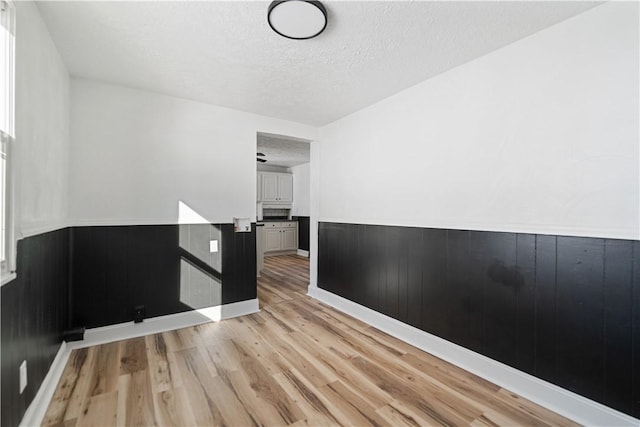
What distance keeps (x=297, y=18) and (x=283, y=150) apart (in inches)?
153

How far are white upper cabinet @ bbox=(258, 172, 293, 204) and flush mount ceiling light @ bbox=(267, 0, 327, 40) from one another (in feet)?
17.4

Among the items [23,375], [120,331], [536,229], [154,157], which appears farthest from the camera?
[154,157]

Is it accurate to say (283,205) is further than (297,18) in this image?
Yes

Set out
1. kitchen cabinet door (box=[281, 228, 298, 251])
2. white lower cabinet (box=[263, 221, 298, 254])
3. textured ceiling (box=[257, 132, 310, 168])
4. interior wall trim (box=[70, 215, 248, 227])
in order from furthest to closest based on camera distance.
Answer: kitchen cabinet door (box=[281, 228, 298, 251]) < white lower cabinet (box=[263, 221, 298, 254]) < textured ceiling (box=[257, 132, 310, 168]) < interior wall trim (box=[70, 215, 248, 227])

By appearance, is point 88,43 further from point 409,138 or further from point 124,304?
point 409,138

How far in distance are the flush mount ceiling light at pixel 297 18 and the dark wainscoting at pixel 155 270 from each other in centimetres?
211

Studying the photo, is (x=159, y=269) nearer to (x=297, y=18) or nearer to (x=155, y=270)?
(x=155, y=270)

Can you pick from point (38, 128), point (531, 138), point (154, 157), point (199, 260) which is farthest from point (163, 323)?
point (531, 138)

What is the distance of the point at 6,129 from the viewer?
1285 mm

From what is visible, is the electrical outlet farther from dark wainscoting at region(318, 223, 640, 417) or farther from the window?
dark wainscoting at region(318, 223, 640, 417)

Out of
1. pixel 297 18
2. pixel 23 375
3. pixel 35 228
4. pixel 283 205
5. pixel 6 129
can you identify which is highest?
pixel 297 18

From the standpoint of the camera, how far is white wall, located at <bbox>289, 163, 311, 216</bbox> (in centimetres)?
710

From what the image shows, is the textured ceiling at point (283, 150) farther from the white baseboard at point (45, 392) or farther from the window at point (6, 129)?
the white baseboard at point (45, 392)

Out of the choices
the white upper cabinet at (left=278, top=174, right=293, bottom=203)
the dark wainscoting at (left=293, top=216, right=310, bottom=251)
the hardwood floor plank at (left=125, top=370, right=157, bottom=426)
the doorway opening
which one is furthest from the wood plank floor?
the white upper cabinet at (left=278, top=174, right=293, bottom=203)
